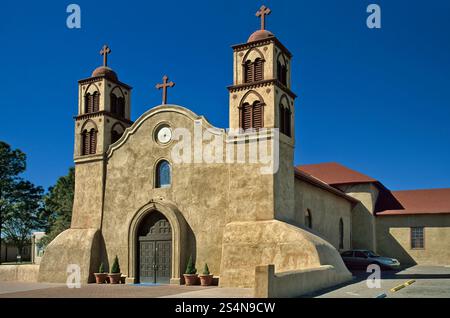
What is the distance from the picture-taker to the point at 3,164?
49281mm

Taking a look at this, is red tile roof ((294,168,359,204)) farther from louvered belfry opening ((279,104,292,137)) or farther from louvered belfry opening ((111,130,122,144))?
louvered belfry opening ((111,130,122,144))

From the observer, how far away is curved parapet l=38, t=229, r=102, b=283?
25.4 meters

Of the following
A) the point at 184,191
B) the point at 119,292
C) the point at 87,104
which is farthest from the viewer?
the point at 87,104

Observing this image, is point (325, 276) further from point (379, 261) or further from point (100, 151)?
point (100, 151)

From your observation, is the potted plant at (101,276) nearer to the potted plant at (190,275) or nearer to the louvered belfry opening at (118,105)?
the potted plant at (190,275)

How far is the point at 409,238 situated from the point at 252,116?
20.7 meters

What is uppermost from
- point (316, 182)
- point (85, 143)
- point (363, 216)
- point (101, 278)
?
point (85, 143)

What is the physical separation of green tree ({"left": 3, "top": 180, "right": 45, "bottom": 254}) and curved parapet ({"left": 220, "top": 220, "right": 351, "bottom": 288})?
33.0 metres

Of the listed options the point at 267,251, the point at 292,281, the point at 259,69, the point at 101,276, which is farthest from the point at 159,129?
the point at 292,281

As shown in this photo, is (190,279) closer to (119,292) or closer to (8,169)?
(119,292)

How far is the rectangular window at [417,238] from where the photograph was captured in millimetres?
37156

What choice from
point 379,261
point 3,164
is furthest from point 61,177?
point 379,261

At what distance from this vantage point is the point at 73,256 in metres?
25.8

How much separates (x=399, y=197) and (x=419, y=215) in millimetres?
3338
